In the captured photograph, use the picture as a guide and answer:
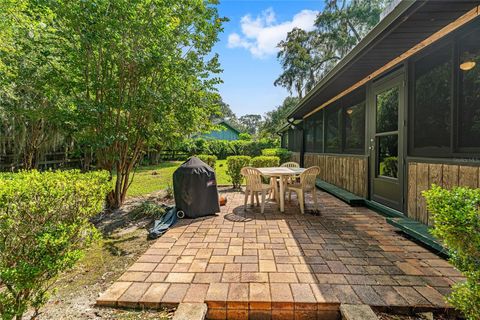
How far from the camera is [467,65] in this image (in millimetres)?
2635

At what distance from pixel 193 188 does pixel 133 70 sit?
2370 millimetres

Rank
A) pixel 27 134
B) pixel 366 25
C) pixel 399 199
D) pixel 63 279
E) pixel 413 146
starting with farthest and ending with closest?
pixel 366 25
pixel 27 134
pixel 399 199
pixel 413 146
pixel 63 279

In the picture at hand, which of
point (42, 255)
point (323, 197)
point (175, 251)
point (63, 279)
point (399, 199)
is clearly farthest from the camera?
point (323, 197)

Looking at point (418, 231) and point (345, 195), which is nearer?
point (418, 231)

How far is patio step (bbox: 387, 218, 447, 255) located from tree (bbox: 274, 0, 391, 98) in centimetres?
1683

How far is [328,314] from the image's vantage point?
1770 mm

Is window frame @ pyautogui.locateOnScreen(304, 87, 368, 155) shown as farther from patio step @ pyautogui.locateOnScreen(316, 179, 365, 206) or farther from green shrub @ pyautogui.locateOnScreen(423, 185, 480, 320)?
green shrub @ pyautogui.locateOnScreen(423, 185, 480, 320)

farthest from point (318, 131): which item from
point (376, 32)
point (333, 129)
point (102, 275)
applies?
point (102, 275)

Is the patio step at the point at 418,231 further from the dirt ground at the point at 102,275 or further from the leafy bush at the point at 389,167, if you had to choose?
the dirt ground at the point at 102,275

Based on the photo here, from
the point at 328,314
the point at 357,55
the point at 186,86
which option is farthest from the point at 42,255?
the point at 357,55

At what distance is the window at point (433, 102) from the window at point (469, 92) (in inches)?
5.6

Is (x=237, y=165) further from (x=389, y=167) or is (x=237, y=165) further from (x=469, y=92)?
(x=469, y=92)

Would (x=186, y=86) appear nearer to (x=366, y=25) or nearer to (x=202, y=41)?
(x=202, y=41)

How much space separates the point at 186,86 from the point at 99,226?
2.98 metres
